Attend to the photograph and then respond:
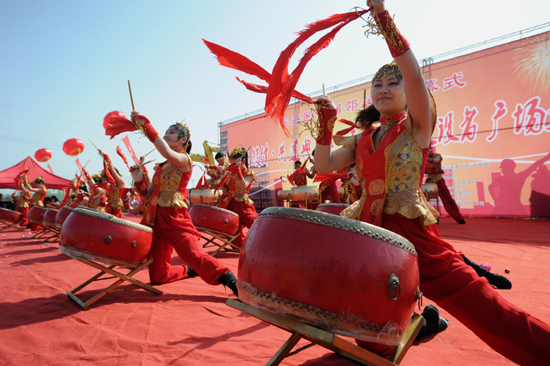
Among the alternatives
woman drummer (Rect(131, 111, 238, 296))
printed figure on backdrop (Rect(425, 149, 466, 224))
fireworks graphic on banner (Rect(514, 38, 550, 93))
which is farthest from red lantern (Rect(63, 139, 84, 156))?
fireworks graphic on banner (Rect(514, 38, 550, 93))

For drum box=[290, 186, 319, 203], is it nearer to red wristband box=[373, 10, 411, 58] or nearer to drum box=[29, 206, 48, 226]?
drum box=[29, 206, 48, 226]

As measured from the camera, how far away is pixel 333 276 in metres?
0.98

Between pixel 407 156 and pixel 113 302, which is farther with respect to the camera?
pixel 113 302

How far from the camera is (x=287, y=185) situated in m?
14.5

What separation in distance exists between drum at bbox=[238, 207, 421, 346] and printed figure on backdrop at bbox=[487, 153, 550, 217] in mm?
10909

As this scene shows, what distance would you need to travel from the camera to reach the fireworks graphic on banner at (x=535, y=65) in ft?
30.9

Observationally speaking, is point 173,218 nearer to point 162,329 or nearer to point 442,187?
point 162,329

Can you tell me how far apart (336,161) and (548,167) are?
34.5 feet

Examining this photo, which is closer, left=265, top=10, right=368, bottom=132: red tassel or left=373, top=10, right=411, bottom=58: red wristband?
left=373, top=10, right=411, bottom=58: red wristband

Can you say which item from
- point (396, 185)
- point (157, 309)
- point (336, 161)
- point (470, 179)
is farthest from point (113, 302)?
point (470, 179)

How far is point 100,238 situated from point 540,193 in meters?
11.2

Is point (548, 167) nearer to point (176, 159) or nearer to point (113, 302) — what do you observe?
point (176, 159)

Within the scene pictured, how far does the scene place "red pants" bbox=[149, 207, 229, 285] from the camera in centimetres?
308

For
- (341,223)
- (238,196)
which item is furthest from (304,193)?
(341,223)
